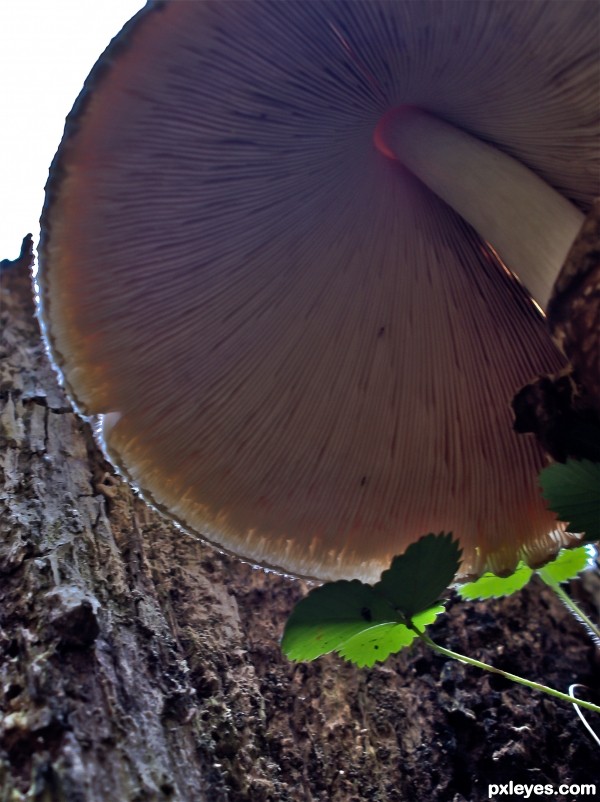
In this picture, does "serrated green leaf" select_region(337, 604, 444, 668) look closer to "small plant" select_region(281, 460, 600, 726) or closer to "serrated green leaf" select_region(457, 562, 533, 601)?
"small plant" select_region(281, 460, 600, 726)

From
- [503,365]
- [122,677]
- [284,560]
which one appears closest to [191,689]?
[122,677]

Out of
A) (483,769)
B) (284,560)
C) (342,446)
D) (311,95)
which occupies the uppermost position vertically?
(311,95)

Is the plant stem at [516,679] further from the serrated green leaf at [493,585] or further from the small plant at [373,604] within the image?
the serrated green leaf at [493,585]

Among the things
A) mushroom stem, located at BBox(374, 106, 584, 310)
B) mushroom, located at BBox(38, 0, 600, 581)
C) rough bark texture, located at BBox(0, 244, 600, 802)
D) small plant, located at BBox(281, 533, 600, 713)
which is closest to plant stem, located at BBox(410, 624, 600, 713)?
small plant, located at BBox(281, 533, 600, 713)

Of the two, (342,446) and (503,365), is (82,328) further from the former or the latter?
(503,365)

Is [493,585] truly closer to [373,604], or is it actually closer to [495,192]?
[373,604]

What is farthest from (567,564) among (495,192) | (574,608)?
(495,192)
